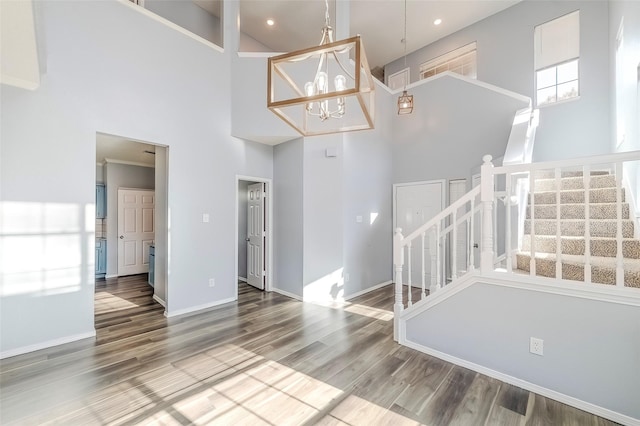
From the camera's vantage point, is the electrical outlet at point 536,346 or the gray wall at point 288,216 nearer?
the electrical outlet at point 536,346

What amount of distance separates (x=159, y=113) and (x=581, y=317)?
499 cm

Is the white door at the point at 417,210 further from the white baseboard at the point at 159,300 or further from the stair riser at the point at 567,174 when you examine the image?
the white baseboard at the point at 159,300

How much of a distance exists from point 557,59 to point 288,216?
224 inches

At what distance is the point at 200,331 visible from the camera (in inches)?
135

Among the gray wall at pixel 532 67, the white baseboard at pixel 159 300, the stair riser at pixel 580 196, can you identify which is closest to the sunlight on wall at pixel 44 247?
the white baseboard at pixel 159 300

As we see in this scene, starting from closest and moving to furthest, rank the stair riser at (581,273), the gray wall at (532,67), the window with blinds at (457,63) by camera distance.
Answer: the stair riser at (581,273) < the gray wall at (532,67) < the window with blinds at (457,63)

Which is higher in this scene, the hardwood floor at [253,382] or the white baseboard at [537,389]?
the white baseboard at [537,389]

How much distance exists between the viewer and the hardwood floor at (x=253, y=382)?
6.55 feet

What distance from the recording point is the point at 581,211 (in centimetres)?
303

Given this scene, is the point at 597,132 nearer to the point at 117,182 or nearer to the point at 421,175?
the point at 421,175

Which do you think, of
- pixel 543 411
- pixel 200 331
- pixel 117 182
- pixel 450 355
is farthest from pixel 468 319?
pixel 117 182

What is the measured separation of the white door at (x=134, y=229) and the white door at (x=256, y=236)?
310 cm

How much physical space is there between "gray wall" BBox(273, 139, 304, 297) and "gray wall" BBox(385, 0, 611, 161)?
10.8 ft

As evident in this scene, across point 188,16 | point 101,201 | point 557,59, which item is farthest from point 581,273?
point 101,201
